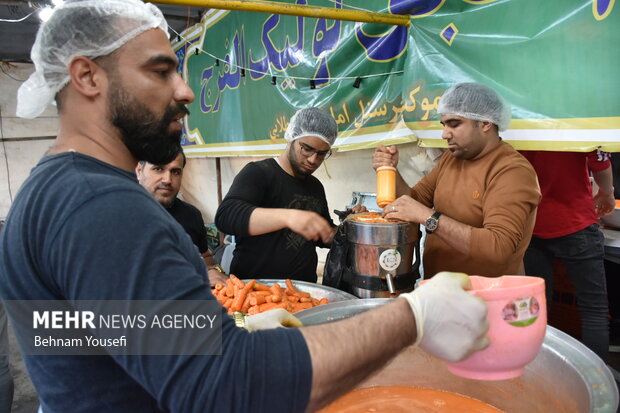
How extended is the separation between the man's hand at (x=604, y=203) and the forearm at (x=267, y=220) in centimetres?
236

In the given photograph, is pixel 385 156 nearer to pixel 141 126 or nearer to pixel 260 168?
pixel 260 168

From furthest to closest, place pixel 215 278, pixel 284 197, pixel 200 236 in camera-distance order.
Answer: pixel 200 236 → pixel 284 197 → pixel 215 278

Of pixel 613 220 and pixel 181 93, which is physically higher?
pixel 181 93

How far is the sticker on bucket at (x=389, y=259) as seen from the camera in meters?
1.61

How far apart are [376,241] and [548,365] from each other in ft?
2.31

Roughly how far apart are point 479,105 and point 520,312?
1.40 meters

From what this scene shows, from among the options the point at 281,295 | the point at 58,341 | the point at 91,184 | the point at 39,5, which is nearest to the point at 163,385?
the point at 58,341

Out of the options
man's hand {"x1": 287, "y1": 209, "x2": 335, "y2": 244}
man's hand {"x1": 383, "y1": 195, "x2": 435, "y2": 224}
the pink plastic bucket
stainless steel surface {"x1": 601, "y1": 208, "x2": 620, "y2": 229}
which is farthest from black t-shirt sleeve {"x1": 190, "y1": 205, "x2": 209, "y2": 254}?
stainless steel surface {"x1": 601, "y1": 208, "x2": 620, "y2": 229}

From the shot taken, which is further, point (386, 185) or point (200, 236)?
point (200, 236)

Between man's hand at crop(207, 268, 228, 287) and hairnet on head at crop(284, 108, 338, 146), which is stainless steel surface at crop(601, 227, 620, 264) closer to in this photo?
hairnet on head at crop(284, 108, 338, 146)

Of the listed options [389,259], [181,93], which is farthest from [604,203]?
[181,93]

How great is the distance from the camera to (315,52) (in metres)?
3.72

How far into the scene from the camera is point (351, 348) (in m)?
0.66

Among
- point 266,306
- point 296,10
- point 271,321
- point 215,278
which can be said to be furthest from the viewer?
point 296,10
